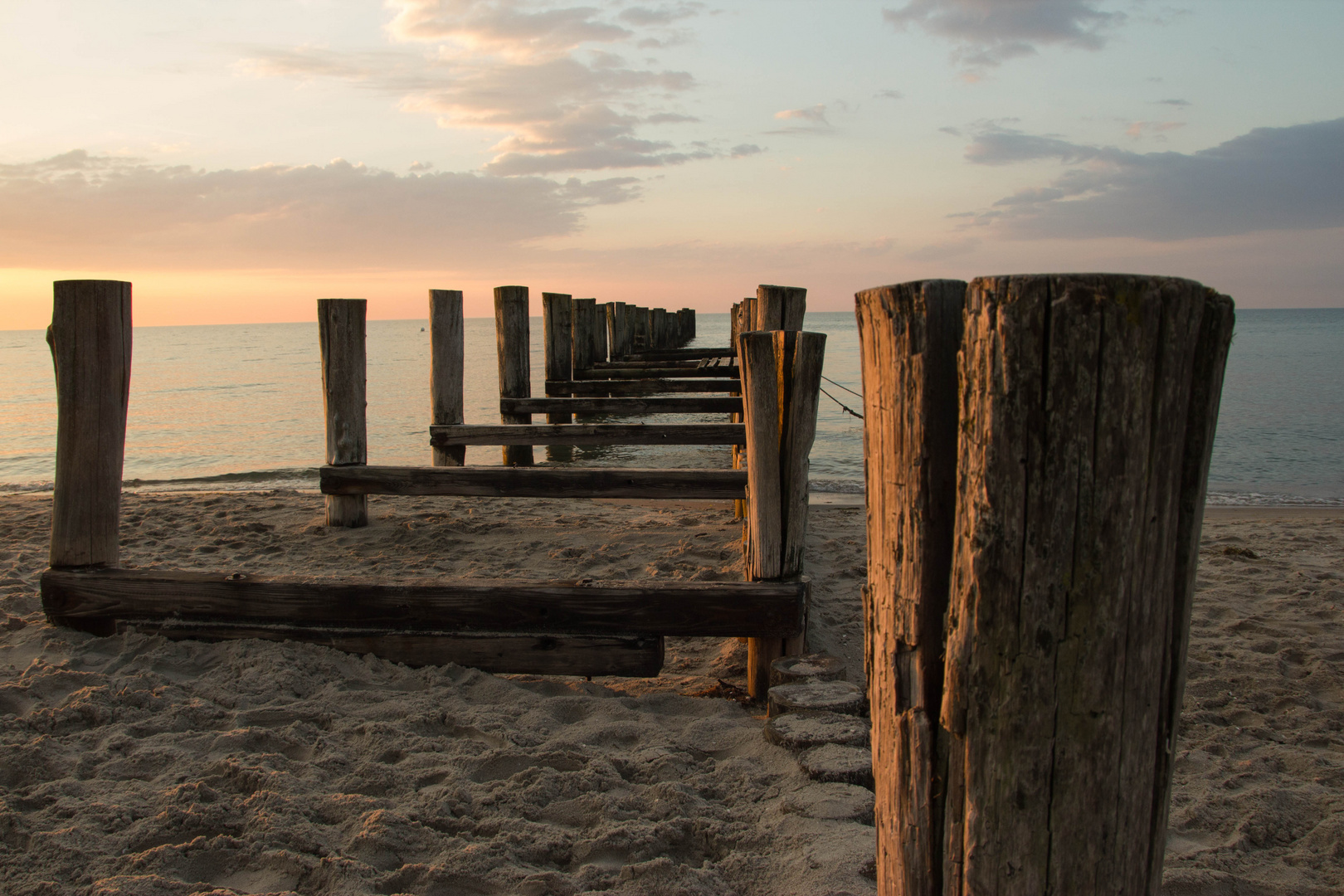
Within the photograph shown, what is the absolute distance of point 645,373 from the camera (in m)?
14.7

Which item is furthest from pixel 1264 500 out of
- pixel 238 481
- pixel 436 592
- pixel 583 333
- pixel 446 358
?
pixel 238 481

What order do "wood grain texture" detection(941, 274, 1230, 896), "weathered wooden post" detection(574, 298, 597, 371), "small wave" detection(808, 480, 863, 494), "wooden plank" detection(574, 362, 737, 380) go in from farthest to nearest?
"weathered wooden post" detection(574, 298, 597, 371) < "wooden plank" detection(574, 362, 737, 380) < "small wave" detection(808, 480, 863, 494) < "wood grain texture" detection(941, 274, 1230, 896)

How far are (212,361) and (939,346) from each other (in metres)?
49.3

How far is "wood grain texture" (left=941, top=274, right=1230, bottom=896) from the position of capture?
1.20 m

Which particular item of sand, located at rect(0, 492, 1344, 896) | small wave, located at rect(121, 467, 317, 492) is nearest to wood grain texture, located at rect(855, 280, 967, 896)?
sand, located at rect(0, 492, 1344, 896)

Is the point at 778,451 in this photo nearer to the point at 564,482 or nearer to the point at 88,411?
the point at 564,482

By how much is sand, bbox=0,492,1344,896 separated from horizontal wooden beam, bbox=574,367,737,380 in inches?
383

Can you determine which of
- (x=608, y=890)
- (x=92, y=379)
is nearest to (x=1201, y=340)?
(x=608, y=890)

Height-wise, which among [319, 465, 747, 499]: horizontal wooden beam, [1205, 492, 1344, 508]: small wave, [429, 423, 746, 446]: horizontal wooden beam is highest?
[429, 423, 746, 446]: horizontal wooden beam

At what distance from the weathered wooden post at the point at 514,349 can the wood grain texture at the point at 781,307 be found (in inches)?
179

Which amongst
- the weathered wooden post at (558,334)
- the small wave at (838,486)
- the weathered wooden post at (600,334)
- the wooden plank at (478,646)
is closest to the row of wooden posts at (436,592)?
the wooden plank at (478,646)

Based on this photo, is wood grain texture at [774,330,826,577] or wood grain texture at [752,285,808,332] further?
wood grain texture at [752,285,808,332]

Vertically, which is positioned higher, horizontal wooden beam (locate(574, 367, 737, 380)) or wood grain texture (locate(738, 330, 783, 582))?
horizontal wooden beam (locate(574, 367, 737, 380))

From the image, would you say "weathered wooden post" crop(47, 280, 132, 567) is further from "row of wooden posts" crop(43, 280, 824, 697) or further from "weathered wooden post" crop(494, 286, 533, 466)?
"weathered wooden post" crop(494, 286, 533, 466)
